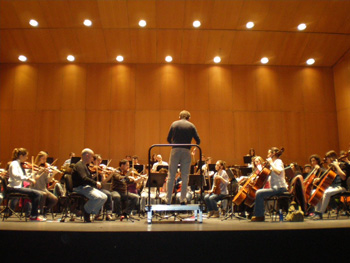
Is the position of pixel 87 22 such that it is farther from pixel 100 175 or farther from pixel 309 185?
pixel 309 185

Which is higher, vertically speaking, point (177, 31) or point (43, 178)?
point (177, 31)

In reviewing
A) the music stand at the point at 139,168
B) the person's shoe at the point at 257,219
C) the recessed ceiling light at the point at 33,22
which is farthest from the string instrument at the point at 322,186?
the recessed ceiling light at the point at 33,22

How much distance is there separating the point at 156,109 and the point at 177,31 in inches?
111

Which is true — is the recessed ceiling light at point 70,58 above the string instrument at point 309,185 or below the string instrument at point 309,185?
above

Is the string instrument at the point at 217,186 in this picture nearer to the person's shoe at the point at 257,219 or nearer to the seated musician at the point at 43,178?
the person's shoe at the point at 257,219

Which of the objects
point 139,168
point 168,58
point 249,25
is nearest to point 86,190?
point 139,168

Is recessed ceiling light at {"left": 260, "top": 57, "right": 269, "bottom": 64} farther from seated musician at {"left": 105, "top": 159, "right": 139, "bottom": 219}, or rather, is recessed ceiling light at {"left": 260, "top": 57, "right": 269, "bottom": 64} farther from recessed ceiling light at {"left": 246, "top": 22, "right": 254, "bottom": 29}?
seated musician at {"left": 105, "top": 159, "right": 139, "bottom": 219}

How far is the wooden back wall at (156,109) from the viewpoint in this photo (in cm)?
1145

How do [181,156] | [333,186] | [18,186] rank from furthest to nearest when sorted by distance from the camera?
[333,186], [18,186], [181,156]

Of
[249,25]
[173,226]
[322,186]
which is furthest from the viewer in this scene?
[249,25]

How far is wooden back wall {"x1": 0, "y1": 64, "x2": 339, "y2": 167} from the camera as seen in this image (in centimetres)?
1145

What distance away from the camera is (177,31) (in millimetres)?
10508

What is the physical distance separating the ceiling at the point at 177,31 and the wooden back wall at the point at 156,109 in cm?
47

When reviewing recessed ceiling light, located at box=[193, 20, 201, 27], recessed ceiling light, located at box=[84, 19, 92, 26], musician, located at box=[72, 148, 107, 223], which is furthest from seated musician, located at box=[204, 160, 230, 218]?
recessed ceiling light, located at box=[84, 19, 92, 26]
